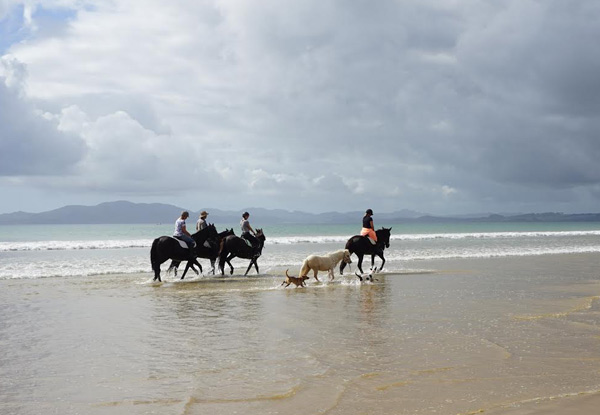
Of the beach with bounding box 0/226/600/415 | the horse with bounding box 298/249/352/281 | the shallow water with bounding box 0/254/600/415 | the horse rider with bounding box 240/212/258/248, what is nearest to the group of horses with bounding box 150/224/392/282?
the horse rider with bounding box 240/212/258/248

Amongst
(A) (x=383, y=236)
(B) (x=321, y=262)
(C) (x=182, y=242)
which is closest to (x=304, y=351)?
(B) (x=321, y=262)

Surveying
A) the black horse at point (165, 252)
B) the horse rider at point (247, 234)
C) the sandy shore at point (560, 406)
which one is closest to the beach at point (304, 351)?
the sandy shore at point (560, 406)

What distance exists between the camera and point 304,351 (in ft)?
27.1

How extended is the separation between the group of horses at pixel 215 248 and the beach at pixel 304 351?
3.37 metres

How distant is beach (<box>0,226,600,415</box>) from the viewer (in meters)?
5.97

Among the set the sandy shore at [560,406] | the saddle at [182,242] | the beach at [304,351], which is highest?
the saddle at [182,242]

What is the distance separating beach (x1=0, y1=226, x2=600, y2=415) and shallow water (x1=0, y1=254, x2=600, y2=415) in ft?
0.10

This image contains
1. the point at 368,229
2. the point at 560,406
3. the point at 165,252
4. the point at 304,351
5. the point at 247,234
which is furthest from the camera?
the point at 247,234

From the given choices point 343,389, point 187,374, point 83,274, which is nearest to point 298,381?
point 343,389

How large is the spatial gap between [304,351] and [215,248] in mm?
13609

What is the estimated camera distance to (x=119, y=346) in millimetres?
8766

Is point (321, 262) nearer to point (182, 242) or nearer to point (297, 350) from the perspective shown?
point (182, 242)

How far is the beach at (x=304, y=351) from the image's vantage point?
19.6 ft

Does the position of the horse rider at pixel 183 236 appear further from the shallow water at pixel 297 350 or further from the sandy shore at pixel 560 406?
the sandy shore at pixel 560 406
